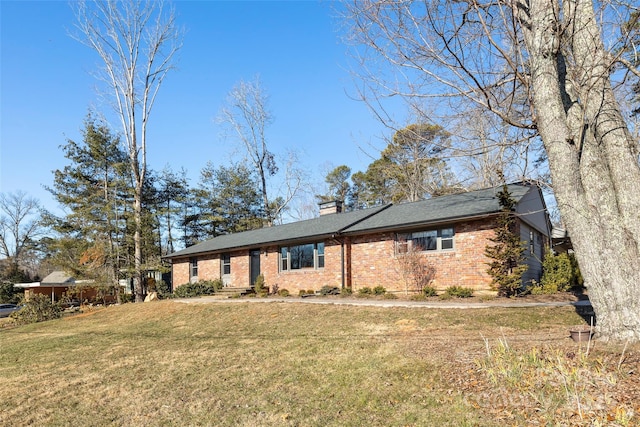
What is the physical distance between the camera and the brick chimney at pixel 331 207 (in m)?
21.7

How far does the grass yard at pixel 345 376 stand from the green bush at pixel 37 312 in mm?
8862

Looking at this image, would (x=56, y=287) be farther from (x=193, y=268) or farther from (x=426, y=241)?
(x=426, y=241)

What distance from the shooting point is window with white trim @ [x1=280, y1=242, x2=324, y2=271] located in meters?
17.3

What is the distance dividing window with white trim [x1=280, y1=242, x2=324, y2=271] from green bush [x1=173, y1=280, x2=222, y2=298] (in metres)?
4.66

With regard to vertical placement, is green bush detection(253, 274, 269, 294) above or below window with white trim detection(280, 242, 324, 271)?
below

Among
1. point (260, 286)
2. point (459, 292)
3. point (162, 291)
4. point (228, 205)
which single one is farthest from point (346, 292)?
point (228, 205)

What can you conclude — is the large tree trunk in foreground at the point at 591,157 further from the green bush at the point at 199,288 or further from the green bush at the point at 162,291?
the green bush at the point at 162,291

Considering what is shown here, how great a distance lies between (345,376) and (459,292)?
8.11 metres

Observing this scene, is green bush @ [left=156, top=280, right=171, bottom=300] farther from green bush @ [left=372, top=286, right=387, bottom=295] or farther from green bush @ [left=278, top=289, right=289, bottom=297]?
green bush @ [left=372, top=286, right=387, bottom=295]

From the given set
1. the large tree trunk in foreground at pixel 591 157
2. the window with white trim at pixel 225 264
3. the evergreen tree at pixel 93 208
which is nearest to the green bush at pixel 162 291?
the evergreen tree at pixel 93 208

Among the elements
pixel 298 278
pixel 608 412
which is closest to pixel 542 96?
pixel 608 412

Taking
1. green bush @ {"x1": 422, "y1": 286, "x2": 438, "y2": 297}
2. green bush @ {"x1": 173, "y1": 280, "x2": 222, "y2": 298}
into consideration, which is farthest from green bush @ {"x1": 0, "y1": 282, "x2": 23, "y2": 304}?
green bush @ {"x1": 422, "y1": 286, "x2": 438, "y2": 297}

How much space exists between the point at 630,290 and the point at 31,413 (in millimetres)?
7459

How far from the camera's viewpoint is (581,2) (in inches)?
202
